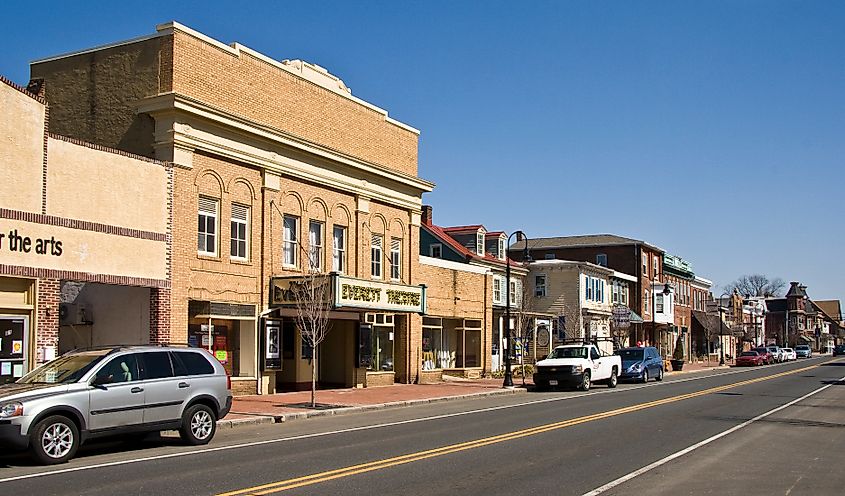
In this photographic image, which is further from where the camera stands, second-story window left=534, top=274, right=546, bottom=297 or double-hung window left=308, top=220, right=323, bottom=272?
second-story window left=534, top=274, right=546, bottom=297

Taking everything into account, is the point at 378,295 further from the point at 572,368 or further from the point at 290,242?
the point at 572,368

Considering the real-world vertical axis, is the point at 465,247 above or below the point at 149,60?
below

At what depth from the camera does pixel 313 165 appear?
97.1ft

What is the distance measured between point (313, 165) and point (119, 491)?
771 inches

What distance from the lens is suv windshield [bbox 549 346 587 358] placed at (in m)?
35.1

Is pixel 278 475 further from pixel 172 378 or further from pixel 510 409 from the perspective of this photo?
pixel 510 409

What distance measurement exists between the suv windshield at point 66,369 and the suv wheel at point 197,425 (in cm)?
180

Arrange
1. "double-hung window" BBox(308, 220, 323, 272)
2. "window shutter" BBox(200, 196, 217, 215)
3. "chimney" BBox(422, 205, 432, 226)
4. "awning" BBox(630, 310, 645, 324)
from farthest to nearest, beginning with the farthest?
"awning" BBox(630, 310, 645, 324), "chimney" BBox(422, 205, 432, 226), "double-hung window" BBox(308, 220, 323, 272), "window shutter" BBox(200, 196, 217, 215)

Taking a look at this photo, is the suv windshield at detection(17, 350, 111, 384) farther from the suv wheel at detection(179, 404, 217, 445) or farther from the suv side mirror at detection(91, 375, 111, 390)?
the suv wheel at detection(179, 404, 217, 445)

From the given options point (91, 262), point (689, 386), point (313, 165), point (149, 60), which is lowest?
point (689, 386)

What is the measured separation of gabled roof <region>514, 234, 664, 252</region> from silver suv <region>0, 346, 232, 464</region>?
59.0m

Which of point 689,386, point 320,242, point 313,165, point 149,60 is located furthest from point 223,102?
point 689,386

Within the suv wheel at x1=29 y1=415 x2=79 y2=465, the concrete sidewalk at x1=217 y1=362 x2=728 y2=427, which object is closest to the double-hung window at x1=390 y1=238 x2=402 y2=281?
the concrete sidewalk at x1=217 y1=362 x2=728 y2=427

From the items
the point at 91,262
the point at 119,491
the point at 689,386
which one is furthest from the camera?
the point at 689,386
